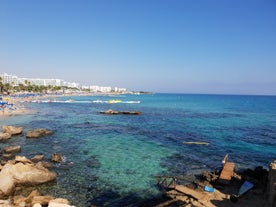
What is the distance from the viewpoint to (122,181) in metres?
17.5

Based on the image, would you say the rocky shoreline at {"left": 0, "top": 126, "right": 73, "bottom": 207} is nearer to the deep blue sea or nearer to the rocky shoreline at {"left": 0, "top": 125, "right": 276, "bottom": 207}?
the rocky shoreline at {"left": 0, "top": 125, "right": 276, "bottom": 207}

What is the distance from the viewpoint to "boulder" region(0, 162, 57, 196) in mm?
15179

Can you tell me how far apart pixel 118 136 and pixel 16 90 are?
132929 mm

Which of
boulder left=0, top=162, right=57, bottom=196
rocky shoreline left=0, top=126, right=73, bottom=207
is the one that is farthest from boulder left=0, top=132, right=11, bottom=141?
boulder left=0, top=162, right=57, bottom=196

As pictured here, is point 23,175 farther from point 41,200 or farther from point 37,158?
point 37,158

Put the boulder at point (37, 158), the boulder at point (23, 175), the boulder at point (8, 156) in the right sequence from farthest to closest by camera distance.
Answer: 1. the boulder at point (8, 156)
2. the boulder at point (37, 158)
3. the boulder at point (23, 175)

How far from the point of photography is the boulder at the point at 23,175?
598 inches

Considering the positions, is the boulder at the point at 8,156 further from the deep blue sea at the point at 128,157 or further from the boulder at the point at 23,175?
the boulder at the point at 23,175

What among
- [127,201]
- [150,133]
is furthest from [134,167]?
[150,133]

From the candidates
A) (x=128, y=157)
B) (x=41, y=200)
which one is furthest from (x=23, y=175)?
(x=128, y=157)

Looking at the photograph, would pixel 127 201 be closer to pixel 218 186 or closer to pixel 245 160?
pixel 218 186

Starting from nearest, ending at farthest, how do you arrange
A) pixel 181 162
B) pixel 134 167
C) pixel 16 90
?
pixel 134 167 < pixel 181 162 < pixel 16 90

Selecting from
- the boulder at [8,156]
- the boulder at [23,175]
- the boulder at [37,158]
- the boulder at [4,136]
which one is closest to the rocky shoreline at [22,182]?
the boulder at [23,175]

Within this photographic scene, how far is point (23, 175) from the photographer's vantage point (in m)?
16.3
